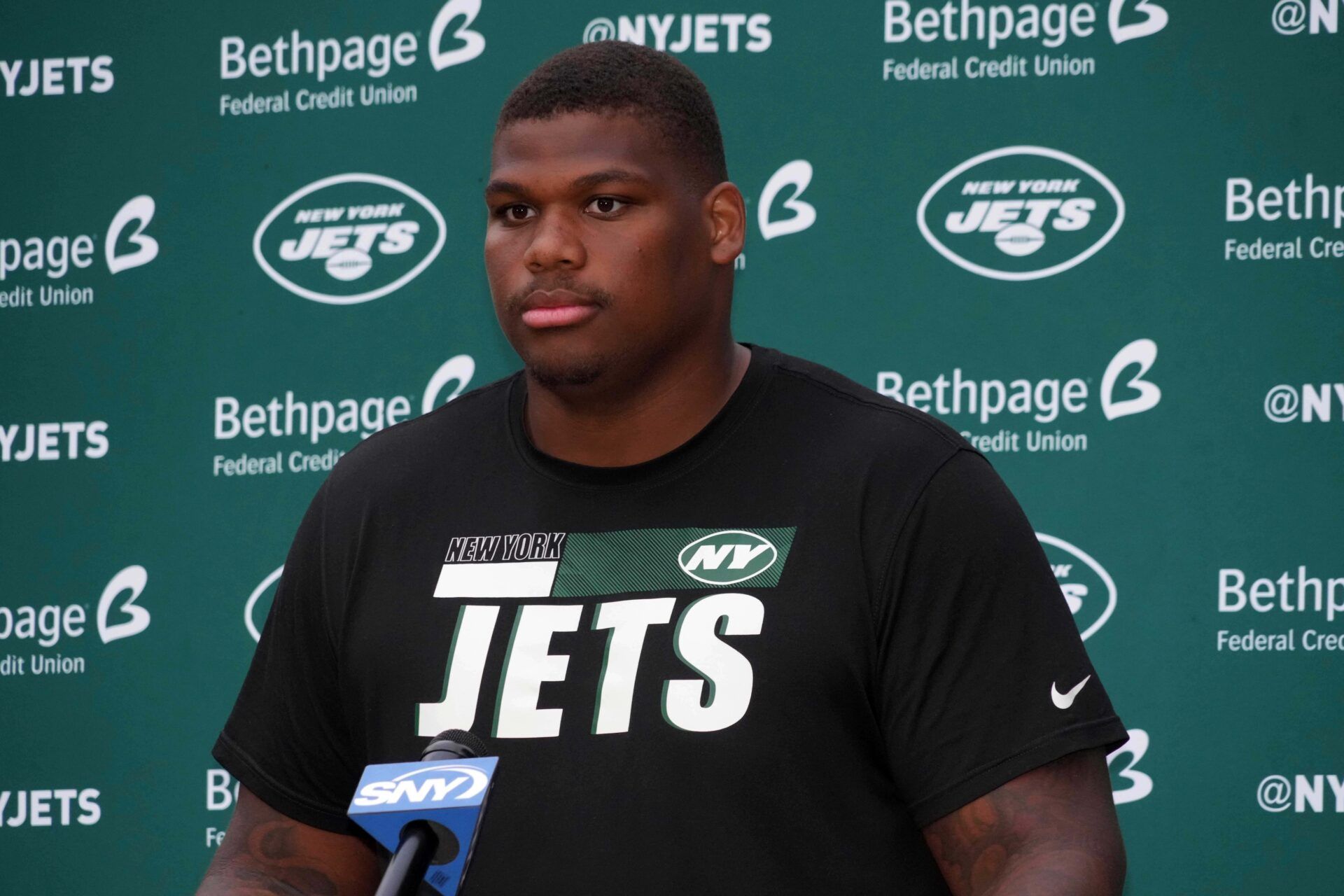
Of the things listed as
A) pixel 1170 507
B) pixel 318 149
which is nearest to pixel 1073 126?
pixel 1170 507

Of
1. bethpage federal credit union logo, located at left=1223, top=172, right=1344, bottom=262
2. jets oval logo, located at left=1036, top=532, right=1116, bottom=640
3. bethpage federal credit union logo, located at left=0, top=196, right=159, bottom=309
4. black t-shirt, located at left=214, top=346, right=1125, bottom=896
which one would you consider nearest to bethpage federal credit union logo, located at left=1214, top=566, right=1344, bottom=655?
jets oval logo, located at left=1036, top=532, right=1116, bottom=640

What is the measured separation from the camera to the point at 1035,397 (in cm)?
293

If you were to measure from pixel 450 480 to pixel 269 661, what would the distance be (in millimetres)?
274

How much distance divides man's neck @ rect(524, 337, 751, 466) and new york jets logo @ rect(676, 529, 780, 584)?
0.46ft

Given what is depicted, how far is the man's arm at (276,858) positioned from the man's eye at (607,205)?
2.34ft

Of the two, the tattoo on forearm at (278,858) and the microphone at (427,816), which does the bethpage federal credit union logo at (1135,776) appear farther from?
the microphone at (427,816)

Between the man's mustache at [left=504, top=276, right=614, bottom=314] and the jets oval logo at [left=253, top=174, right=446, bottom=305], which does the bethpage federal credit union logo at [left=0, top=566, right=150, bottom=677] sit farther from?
the man's mustache at [left=504, top=276, right=614, bottom=314]

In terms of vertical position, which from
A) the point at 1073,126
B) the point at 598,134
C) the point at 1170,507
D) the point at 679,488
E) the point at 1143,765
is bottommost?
the point at 1143,765

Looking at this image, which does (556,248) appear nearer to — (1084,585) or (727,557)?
A: (727,557)

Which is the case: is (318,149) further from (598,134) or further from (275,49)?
(598,134)

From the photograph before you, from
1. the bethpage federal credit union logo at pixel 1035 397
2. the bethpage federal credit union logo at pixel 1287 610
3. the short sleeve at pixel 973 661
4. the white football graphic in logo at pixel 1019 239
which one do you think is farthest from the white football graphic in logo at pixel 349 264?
the short sleeve at pixel 973 661

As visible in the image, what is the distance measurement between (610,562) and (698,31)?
1.84 m

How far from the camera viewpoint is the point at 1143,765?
112 inches

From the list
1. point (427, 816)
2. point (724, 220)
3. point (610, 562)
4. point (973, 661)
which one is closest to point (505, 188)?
point (724, 220)
